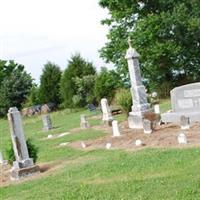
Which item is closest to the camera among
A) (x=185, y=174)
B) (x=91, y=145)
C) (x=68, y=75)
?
(x=185, y=174)

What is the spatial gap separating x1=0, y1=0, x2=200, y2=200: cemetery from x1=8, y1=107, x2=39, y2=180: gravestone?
3cm

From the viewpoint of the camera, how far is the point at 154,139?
46.0ft

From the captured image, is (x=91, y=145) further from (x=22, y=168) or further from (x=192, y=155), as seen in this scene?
(x=192, y=155)

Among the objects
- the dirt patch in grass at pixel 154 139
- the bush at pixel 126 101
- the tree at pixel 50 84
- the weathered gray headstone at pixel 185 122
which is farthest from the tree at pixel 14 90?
the weathered gray headstone at pixel 185 122

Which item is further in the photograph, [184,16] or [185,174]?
[184,16]

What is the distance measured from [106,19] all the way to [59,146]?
21.0 metres

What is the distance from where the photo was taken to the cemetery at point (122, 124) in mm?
9305

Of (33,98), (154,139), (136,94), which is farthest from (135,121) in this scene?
(33,98)

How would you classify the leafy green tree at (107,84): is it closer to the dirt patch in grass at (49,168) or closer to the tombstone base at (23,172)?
the dirt patch in grass at (49,168)

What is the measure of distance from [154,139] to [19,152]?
3936mm

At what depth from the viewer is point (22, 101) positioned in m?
47.8

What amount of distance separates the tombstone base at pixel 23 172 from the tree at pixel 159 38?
2177cm

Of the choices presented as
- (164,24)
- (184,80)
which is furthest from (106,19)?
(184,80)

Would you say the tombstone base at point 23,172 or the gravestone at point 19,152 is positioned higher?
the gravestone at point 19,152
